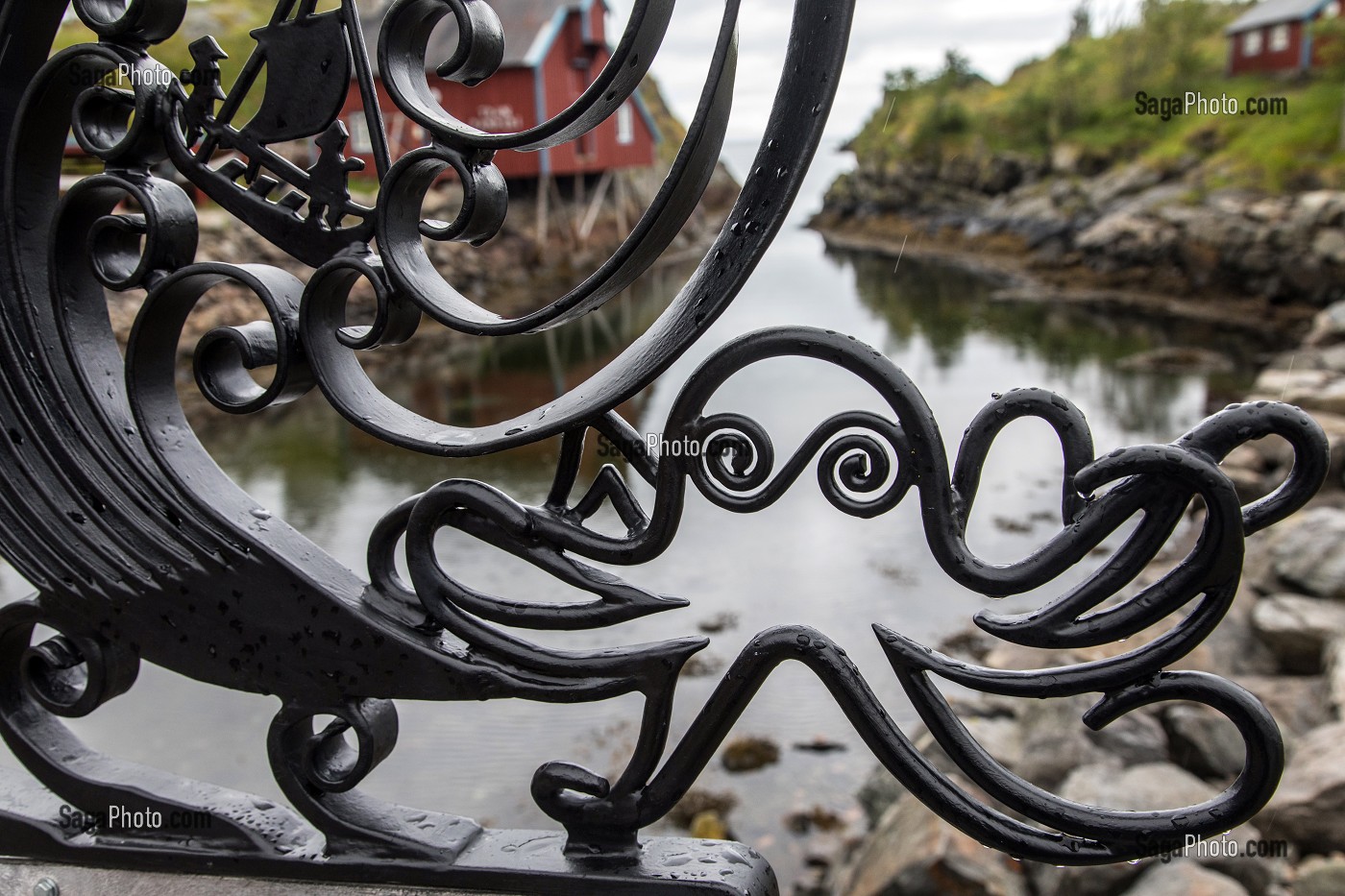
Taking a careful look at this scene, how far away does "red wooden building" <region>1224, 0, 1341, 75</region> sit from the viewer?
2033 centimetres

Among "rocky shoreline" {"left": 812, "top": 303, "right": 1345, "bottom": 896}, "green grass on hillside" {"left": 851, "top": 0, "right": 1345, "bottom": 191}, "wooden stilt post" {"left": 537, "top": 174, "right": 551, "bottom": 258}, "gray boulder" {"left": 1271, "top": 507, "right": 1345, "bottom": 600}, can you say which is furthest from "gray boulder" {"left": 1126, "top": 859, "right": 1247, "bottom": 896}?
"wooden stilt post" {"left": 537, "top": 174, "right": 551, "bottom": 258}

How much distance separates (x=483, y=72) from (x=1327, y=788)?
3.16 meters

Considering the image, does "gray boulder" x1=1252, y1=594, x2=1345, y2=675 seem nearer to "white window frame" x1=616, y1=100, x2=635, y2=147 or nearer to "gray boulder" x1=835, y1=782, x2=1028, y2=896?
"gray boulder" x1=835, y1=782, x2=1028, y2=896

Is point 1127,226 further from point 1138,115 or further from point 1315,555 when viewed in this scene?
point 1315,555

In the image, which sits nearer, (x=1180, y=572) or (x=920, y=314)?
(x=1180, y=572)

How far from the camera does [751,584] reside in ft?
21.5

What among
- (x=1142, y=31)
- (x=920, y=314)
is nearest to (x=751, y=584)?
(x=920, y=314)

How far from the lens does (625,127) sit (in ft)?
56.5

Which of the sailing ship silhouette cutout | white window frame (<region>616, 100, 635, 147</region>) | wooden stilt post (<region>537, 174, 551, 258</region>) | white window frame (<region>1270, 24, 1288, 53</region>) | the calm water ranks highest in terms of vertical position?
white window frame (<region>1270, 24, 1288, 53</region>)

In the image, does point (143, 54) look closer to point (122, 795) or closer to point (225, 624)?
point (225, 624)

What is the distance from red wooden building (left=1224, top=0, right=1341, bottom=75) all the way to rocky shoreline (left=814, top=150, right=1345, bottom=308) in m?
3.87

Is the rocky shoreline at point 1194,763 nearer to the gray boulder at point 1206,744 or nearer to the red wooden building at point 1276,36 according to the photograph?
the gray boulder at point 1206,744

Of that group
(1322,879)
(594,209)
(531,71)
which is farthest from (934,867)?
(594,209)

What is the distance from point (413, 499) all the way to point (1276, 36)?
80.4 ft
